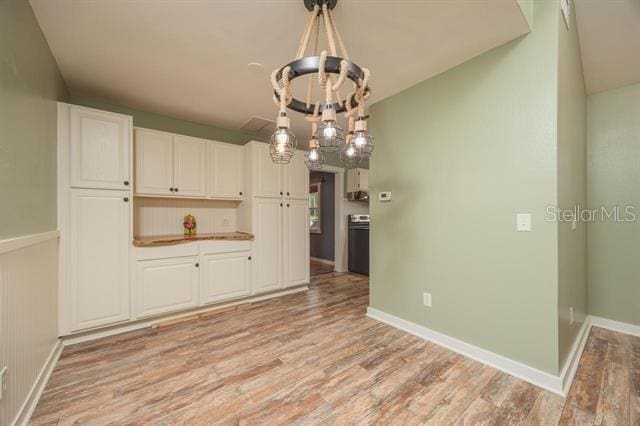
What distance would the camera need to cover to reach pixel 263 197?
10.7ft

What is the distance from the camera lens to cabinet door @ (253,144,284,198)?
3.22 metres

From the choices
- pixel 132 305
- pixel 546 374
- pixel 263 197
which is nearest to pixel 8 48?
pixel 132 305

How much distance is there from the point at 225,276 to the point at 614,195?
13.5ft

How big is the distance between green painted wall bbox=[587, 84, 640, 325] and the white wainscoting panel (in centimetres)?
441

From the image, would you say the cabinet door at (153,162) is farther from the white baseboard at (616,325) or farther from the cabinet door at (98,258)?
the white baseboard at (616,325)

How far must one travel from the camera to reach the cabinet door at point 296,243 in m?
3.46

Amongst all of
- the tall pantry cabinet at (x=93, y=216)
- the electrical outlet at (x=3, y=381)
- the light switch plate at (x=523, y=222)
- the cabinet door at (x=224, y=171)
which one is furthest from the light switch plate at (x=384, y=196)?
the electrical outlet at (x=3, y=381)

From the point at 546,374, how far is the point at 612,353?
967 mm

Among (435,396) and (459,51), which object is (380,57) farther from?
(435,396)

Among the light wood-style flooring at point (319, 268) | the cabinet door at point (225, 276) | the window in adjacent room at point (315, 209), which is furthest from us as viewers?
the window in adjacent room at point (315, 209)

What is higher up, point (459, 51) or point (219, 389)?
point (459, 51)

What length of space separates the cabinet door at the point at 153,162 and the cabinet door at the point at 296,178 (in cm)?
139

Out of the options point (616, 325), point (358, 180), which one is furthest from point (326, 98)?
point (358, 180)

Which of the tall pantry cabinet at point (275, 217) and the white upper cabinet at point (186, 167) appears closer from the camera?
the white upper cabinet at point (186, 167)
